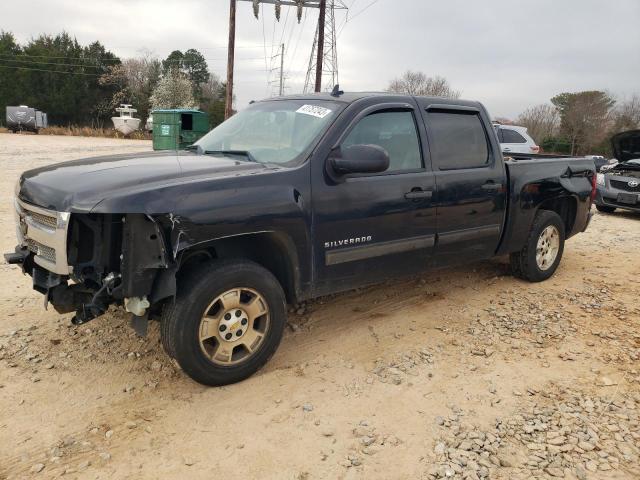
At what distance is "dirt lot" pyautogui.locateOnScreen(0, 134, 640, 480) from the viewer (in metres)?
2.54

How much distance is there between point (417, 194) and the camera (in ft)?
12.8

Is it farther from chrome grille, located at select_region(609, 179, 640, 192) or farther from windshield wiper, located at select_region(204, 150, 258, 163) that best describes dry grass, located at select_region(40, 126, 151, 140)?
windshield wiper, located at select_region(204, 150, 258, 163)

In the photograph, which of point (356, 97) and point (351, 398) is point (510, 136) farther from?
point (351, 398)

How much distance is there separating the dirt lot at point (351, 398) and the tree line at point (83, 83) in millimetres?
43509

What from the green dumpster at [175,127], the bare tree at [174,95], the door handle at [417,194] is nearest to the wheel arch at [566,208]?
the door handle at [417,194]

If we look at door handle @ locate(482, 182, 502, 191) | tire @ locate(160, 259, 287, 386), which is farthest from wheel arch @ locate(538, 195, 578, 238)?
tire @ locate(160, 259, 287, 386)

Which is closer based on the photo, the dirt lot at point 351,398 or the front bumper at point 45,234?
the dirt lot at point 351,398

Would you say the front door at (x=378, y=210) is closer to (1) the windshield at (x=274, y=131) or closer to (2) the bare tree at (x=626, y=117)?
(1) the windshield at (x=274, y=131)

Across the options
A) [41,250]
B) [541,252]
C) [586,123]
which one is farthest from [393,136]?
[586,123]

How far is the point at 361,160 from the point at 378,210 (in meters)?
0.50

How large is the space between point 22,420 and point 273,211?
6.24ft

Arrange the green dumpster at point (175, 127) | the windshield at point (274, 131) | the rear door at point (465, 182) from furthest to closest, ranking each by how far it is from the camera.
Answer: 1. the green dumpster at point (175, 127)
2. the rear door at point (465, 182)
3. the windshield at point (274, 131)

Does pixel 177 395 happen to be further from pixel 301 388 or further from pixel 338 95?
pixel 338 95

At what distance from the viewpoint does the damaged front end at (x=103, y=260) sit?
2.75 meters
